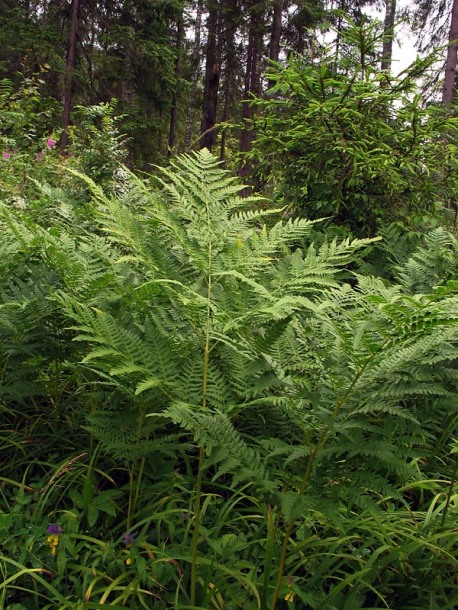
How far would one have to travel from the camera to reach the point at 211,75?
1284 centimetres

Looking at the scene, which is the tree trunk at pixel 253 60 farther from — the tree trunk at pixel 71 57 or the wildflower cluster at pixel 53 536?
the wildflower cluster at pixel 53 536

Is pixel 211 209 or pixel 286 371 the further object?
pixel 211 209

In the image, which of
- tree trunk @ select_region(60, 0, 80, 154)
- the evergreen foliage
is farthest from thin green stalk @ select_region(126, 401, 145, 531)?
tree trunk @ select_region(60, 0, 80, 154)

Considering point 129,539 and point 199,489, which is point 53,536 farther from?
point 199,489

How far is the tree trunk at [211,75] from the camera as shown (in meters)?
12.4

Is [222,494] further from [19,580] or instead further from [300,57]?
[300,57]

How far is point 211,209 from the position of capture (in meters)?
1.45

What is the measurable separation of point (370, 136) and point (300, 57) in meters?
0.89

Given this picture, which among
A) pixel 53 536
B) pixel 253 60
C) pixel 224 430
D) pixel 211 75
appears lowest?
pixel 53 536

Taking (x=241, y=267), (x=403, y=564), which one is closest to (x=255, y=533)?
(x=403, y=564)

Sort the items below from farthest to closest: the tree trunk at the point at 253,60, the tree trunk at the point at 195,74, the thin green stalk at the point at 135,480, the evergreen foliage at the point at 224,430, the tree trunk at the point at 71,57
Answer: the tree trunk at the point at 195,74 → the tree trunk at the point at 253,60 → the tree trunk at the point at 71,57 → the thin green stalk at the point at 135,480 → the evergreen foliage at the point at 224,430

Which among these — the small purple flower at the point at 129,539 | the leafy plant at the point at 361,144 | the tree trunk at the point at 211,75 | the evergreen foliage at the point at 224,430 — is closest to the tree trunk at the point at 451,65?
the tree trunk at the point at 211,75

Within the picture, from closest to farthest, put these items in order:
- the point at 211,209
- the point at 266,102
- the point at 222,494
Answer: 1. the point at 211,209
2. the point at 222,494
3. the point at 266,102

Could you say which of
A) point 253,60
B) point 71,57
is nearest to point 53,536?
point 71,57
